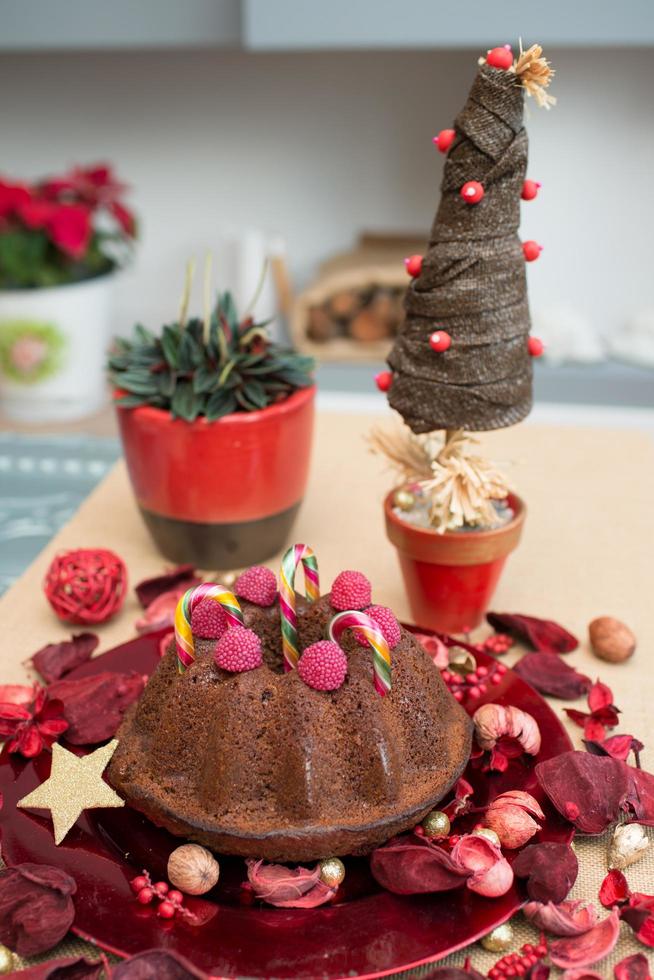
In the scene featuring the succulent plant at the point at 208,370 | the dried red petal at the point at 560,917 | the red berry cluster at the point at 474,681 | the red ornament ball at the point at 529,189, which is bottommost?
the dried red petal at the point at 560,917

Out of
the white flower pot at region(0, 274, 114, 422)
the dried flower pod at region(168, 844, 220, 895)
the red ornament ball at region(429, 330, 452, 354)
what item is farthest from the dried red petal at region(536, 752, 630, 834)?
the white flower pot at region(0, 274, 114, 422)

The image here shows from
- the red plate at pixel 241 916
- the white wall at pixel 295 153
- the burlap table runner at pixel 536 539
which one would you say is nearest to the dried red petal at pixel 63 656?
the burlap table runner at pixel 536 539

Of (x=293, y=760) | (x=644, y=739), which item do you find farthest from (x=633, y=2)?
(x=293, y=760)

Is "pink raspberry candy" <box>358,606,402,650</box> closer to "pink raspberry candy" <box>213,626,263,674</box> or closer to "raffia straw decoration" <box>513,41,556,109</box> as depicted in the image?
"pink raspberry candy" <box>213,626,263,674</box>

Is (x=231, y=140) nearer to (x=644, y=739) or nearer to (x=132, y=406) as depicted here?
(x=132, y=406)

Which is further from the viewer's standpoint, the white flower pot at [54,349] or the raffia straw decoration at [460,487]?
the white flower pot at [54,349]

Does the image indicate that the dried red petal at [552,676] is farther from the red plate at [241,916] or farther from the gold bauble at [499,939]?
the gold bauble at [499,939]
